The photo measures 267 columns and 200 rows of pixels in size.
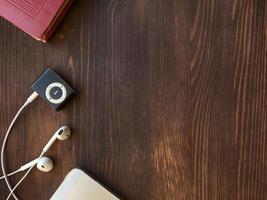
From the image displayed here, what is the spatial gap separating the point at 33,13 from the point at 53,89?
5.9 inches

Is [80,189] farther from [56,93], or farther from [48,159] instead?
[56,93]

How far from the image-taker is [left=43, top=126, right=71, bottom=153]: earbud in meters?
0.72

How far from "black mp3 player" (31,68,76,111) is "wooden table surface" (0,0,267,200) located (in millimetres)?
18

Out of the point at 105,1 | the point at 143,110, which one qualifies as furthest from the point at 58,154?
the point at 105,1

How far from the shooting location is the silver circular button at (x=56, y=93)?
2.38 feet

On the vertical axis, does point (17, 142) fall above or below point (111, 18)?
below

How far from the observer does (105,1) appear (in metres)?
0.73

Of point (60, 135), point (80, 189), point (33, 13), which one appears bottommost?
point (80, 189)

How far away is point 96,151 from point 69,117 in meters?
0.09

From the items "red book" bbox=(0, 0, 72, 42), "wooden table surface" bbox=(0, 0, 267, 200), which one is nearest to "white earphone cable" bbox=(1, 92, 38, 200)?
"wooden table surface" bbox=(0, 0, 267, 200)

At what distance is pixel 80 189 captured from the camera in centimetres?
72

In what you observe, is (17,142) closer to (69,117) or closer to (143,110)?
(69,117)

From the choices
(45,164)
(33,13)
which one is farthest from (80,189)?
(33,13)

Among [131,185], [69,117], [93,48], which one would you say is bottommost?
[131,185]
